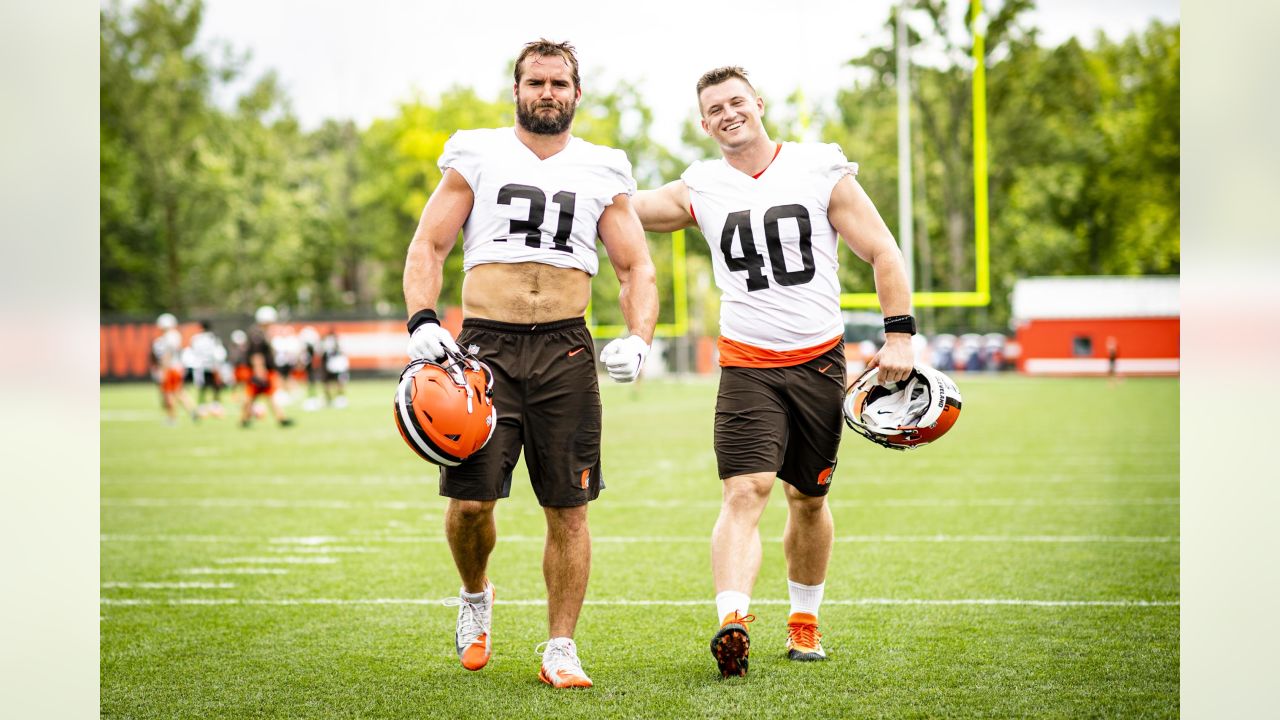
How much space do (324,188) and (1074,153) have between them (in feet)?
92.7

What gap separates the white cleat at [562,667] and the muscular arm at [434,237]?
3.97 ft

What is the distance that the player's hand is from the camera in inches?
174

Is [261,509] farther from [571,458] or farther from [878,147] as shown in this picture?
[878,147]

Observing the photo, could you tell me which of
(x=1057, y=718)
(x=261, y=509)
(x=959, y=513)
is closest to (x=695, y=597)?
(x=1057, y=718)

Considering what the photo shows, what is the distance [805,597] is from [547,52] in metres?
2.14

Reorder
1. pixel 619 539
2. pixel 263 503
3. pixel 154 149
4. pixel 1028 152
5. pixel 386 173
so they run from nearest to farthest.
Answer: pixel 619 539
pixel 263 503
pixel 1028 152
pixel 154 149
pixel 386 173

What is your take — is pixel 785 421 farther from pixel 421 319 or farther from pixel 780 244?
pixel 421 319

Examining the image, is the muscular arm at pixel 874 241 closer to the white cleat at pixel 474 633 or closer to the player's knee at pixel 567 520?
the player's knee at pixel 567 520

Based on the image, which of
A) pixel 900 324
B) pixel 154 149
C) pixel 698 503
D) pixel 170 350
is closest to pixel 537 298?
pixel 900 324

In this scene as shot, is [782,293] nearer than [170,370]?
Yes

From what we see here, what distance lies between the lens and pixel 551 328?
4375mm

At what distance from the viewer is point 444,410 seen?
3961 millimetres

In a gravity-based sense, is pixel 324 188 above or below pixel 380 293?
above
